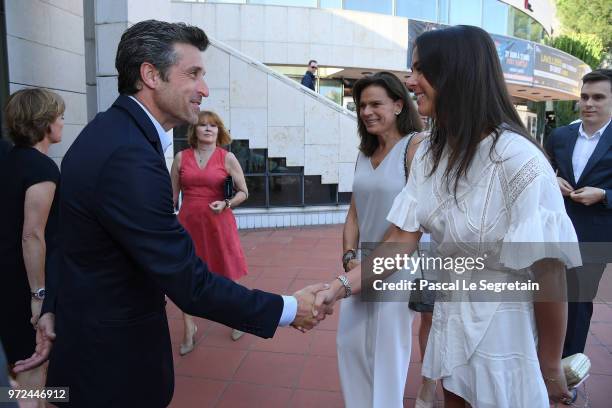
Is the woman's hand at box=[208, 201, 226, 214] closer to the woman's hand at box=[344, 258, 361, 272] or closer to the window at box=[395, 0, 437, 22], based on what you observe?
the woman's hand at box=[344, 258, 361, 272]

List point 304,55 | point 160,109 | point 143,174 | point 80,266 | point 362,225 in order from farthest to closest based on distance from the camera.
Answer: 1. point 304,55
2. point 362,225
3. point 160,109
4. point 80,266
5. point 143,174

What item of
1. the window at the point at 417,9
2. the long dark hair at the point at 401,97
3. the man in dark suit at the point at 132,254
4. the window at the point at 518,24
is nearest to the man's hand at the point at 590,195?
the long dark hair at the point at 401,97

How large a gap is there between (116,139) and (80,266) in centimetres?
45

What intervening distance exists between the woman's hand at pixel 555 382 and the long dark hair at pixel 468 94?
0.65 meters

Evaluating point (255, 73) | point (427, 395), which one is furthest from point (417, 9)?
point (427, 395)

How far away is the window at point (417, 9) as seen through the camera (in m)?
18.9

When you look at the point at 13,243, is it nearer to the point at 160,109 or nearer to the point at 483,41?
the point at 160,109

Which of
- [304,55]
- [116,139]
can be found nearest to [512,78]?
[304,55]

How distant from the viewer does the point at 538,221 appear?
4.52 ft

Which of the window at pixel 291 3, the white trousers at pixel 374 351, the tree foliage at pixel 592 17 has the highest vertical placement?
the tree foliage at pixel 592 17

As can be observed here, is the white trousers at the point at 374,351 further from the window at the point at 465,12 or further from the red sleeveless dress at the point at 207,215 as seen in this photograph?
the window at the point at 465,12

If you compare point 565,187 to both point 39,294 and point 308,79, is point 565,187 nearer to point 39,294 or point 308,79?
point 39,294

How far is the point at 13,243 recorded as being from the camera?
8.24 ft

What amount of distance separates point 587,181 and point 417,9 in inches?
700
